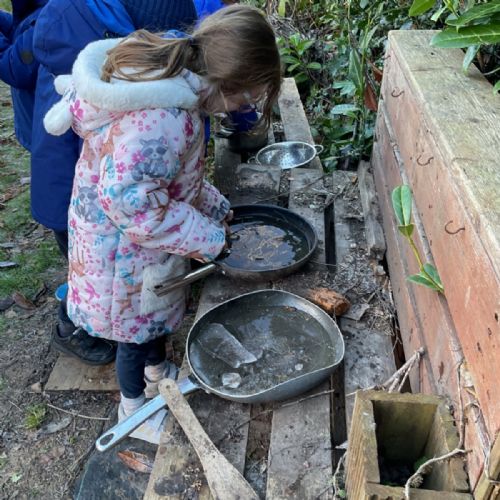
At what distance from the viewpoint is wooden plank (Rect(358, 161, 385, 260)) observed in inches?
84.1

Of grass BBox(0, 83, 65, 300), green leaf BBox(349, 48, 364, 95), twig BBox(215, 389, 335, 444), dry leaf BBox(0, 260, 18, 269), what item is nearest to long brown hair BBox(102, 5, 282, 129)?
twig BBox(215, 389, 335, 444)

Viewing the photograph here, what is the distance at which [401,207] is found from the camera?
1.57 metres

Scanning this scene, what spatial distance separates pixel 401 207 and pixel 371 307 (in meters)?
0.47

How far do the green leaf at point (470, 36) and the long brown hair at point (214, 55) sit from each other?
1.91ft

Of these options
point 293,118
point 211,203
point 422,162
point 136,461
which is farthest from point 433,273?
point 293,118

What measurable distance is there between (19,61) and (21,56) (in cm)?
2

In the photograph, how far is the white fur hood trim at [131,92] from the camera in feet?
4.85

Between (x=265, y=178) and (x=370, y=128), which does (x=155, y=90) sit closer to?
(x=265, y=178)

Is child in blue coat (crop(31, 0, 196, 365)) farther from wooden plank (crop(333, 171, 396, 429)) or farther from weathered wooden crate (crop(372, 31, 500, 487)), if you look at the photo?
wooden plank (crop(333, 171, 396, 429))

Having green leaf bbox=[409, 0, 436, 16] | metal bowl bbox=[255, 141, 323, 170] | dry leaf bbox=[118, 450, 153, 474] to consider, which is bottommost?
dry leaf bbox=[118, 450, 153, 474]

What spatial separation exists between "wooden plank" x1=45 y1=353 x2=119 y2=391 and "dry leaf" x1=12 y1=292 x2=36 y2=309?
455 millimetres

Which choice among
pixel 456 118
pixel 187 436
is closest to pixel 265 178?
pixel 456 118

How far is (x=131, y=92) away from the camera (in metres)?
1.47

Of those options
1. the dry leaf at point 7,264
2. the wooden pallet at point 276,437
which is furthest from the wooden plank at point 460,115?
the dry leaf at point 7,264
